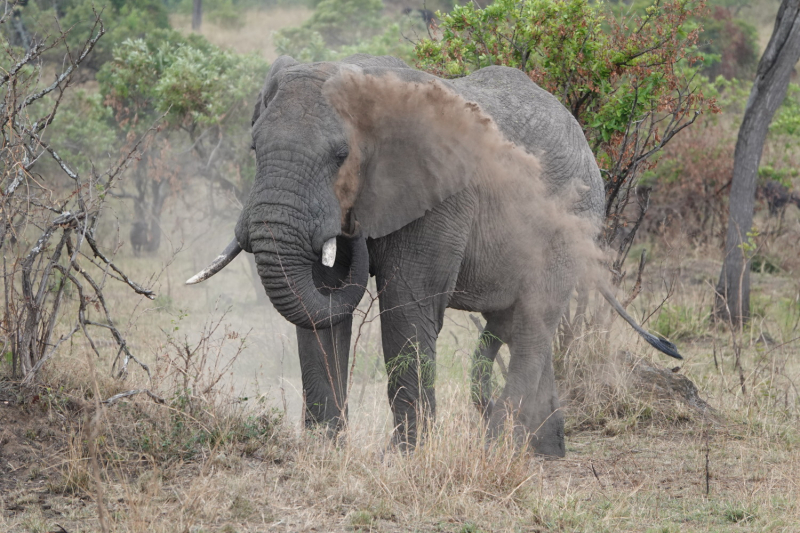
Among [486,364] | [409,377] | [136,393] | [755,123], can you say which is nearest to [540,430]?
[486,364]

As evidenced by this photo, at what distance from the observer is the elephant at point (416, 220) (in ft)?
15.7

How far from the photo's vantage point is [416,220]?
17.9ft

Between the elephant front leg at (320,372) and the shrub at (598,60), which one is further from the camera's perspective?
the shrub at (598,60)

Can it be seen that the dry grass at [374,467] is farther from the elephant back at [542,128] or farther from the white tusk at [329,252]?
the elephant back at [542,128]

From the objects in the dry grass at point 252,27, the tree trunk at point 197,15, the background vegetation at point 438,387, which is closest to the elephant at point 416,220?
the background vegetation at point 438,387

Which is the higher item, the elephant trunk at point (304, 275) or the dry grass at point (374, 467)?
the elephant trunk at point (304, 275)

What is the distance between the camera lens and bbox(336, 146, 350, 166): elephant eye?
488 centimetres

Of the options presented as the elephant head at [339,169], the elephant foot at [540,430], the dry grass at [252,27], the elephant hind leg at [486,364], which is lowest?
the elephant foot at [540,430]

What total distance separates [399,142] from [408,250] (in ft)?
2.11

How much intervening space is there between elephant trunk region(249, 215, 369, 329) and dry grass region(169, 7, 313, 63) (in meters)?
25.3

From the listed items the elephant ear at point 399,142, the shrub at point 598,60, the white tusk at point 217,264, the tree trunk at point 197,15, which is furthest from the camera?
the tree trunk at point 197,15

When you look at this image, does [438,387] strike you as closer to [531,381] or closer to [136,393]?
[531,381]

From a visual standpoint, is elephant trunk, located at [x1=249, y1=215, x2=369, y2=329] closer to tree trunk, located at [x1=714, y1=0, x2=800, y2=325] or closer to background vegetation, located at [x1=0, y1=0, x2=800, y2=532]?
background vegetation, located at [x1=0, y1=0, x2=800, y2=532]

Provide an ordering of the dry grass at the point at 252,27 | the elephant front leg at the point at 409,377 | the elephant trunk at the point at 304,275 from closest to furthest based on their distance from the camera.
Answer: the elephant trunk at the point at 304,275 < the elephant front leg at the point at 409,377 < the dry grass at the point at 252,27
